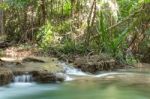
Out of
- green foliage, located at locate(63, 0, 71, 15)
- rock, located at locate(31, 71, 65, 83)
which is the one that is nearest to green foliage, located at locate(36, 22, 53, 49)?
green foliage, located at locate(63, 0, 71, 15)

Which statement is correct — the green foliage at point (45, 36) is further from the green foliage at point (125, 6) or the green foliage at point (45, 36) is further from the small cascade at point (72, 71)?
the green foliage at point (125, 6)

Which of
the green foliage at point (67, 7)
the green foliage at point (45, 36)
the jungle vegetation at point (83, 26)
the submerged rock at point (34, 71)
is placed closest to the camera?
the submerged rock at point (34, 71)

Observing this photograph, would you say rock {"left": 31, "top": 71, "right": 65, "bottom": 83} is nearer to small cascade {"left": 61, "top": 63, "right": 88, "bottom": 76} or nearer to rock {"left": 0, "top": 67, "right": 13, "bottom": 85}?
rock {"left": 0, "top": 67, "right": 13, "bottom": 85}

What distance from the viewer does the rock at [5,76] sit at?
10384 millimetres

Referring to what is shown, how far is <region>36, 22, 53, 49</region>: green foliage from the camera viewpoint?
15.6 m

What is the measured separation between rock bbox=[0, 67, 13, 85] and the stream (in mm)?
153

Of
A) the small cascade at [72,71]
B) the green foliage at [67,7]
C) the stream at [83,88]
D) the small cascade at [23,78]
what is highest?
the green foliage at [67,7]

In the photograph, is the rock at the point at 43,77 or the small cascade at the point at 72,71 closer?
the rock at the point at 43,77

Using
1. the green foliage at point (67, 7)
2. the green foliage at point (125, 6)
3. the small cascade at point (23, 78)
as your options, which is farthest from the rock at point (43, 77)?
the green foliage at point (125, 6)

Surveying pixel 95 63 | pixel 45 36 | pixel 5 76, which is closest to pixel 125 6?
pixel 45 36

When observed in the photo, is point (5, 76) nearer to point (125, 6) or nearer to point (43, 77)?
point (43, 77)

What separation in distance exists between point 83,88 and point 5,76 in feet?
6.97

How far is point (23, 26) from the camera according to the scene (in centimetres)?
1745

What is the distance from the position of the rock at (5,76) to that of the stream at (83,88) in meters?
0.15
